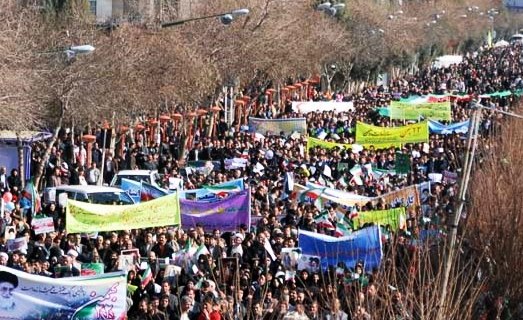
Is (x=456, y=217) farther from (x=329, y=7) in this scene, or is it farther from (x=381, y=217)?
(x=329, y=7)

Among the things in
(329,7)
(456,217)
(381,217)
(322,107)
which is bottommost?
(322,107)

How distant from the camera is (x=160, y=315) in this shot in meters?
18.5

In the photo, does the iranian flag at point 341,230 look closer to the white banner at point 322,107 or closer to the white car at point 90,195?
the white car at point 90,195

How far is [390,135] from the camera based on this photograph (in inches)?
1604

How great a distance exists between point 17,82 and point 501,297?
13.1 m

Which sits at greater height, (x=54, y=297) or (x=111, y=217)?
(x=111, y=217)

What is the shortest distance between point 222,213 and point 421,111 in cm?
2598

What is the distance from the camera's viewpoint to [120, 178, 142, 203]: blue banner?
2853cm

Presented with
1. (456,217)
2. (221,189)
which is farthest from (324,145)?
(456,217)

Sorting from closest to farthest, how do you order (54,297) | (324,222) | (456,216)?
(456,216) < (54,297) < (324,222)

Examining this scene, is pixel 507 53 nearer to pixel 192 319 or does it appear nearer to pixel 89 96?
pixel 89 96

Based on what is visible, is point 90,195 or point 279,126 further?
point 279,126

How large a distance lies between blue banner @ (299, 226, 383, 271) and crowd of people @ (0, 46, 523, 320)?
0.43 m

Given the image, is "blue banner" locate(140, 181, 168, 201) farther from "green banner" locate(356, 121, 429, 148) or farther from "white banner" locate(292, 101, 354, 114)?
"white banner" locate(292, 101, 354, 114)
